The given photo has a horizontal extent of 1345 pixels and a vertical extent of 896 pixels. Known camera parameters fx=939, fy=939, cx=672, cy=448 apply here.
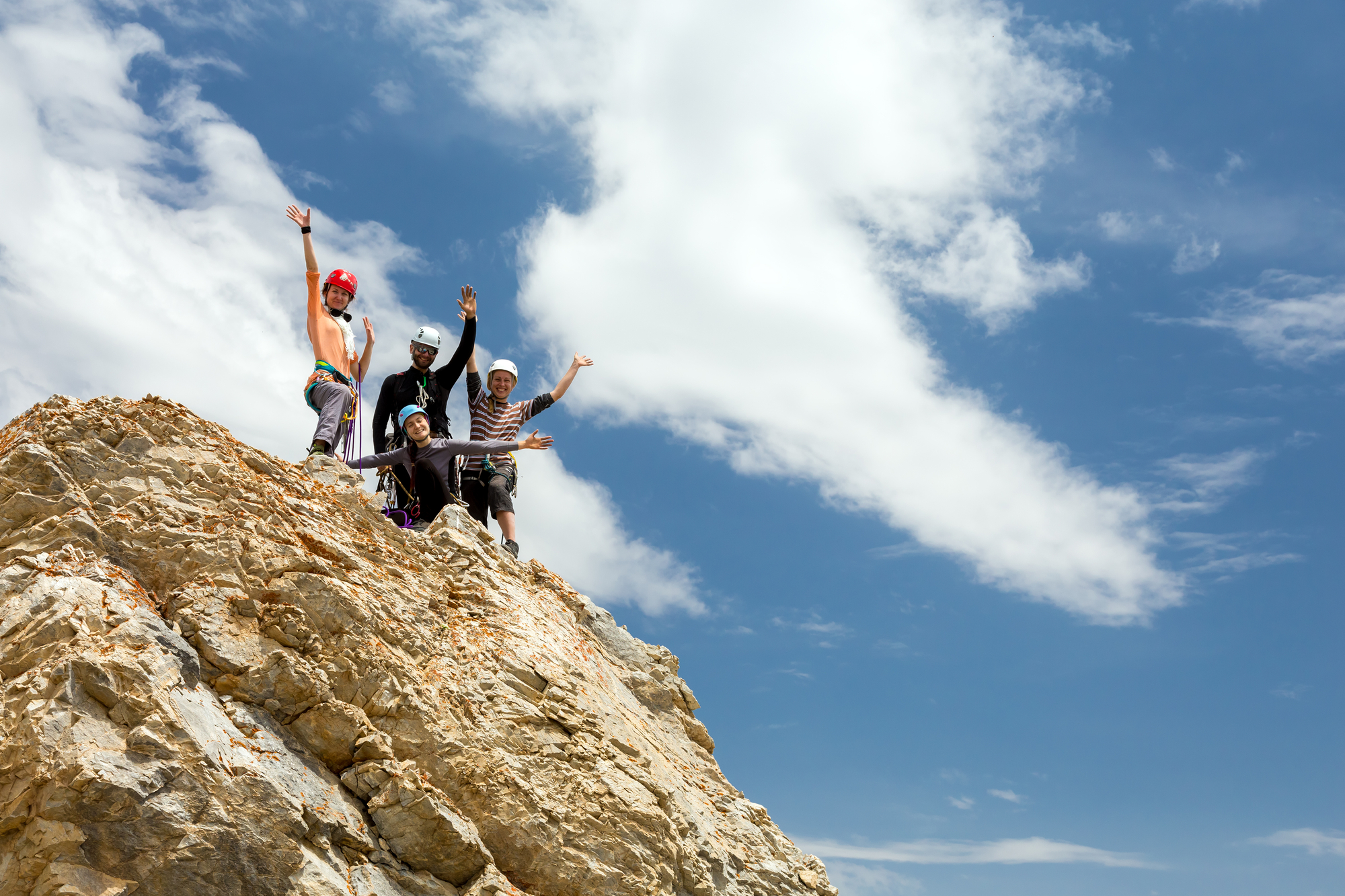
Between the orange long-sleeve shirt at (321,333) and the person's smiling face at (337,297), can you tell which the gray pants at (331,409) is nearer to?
the orange long-sleeve shirt at (321,333)

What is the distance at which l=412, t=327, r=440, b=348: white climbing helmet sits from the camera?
1424 centimetres

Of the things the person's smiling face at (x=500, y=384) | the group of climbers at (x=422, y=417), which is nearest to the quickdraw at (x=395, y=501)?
the group of climbers at (x=422, y=417)

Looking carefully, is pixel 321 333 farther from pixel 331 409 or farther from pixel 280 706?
pixel 280 706

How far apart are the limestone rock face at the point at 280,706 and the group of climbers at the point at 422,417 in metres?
1.39

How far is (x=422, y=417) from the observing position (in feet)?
43.3

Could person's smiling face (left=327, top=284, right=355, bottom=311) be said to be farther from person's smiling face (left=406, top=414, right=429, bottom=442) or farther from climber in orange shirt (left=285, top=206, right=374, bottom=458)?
person's smiling face (left=406, top=414, right=429, bottom=442)

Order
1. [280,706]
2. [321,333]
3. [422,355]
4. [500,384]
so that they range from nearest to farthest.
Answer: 1. [280,706]
2. [321,333]
3. [422,355]
4. [500,384]

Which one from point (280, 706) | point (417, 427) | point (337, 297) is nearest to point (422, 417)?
point (417, 427)

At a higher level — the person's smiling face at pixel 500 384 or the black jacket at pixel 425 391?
the person's smiling face at pixel 500 384

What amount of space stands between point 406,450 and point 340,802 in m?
5.97

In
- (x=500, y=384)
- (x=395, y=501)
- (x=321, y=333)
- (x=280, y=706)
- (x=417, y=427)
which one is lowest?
(x=280, y=706)

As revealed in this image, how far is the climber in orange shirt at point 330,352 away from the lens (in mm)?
13250

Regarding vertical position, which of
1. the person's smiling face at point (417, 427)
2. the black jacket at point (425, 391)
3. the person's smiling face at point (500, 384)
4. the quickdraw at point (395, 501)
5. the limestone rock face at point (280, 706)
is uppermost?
the person's smiling face at point (500, 384)

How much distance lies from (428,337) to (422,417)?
1652mm
